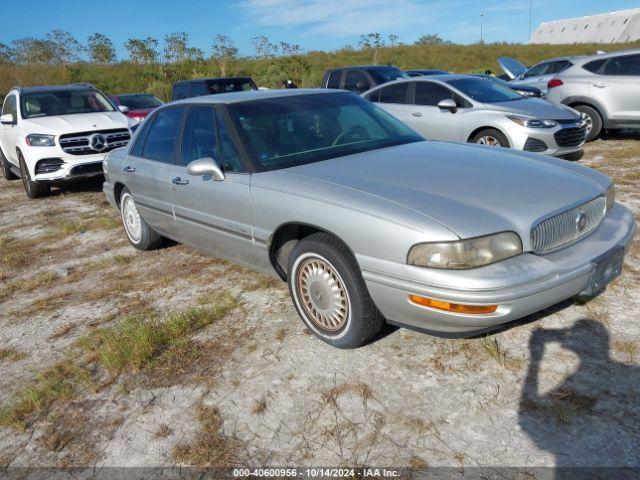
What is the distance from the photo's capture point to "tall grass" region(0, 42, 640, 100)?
100ft

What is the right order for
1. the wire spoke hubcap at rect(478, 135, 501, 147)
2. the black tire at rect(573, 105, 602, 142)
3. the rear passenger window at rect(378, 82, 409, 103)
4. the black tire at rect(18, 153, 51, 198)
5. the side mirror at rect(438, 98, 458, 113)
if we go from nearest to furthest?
1. the wire spoke hubcap at rect(478, 135, 501, 147)
2. the side mirror at rect(438, 98, 458, 113)
3. the black tire at rect(18, 153, 51, 198)
4. the rear passenger window at rect(378, 82, 409, 103)
5. the black tire at rect(573, 105, 602, 142)

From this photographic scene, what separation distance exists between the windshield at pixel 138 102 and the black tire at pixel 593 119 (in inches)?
386

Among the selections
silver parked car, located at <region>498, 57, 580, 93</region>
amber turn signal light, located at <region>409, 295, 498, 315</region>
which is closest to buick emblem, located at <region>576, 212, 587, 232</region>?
amber turn signal light, located at <region>409, 295, 498, 315</region>

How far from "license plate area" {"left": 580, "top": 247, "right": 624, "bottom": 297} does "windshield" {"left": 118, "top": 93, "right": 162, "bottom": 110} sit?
1261 centimetres

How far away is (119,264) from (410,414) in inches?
146

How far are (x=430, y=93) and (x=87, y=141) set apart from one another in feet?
17.9

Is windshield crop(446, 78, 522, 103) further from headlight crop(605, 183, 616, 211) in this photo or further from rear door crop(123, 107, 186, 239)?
rear door crop(123, 107, 186, 239)

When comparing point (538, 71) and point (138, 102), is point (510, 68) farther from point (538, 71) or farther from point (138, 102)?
point (138, 102)

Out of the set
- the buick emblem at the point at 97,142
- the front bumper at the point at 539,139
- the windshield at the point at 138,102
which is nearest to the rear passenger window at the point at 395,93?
the front bumper at the point at 539,139

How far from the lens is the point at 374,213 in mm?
2879

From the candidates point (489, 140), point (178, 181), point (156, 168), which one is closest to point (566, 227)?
point (178, 181)

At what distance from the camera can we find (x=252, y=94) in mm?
4398

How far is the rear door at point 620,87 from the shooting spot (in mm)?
9203

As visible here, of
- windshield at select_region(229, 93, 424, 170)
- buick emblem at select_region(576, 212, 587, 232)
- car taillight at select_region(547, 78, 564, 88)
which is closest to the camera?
buick emblem at select_region(576, 212, 587, 232)
